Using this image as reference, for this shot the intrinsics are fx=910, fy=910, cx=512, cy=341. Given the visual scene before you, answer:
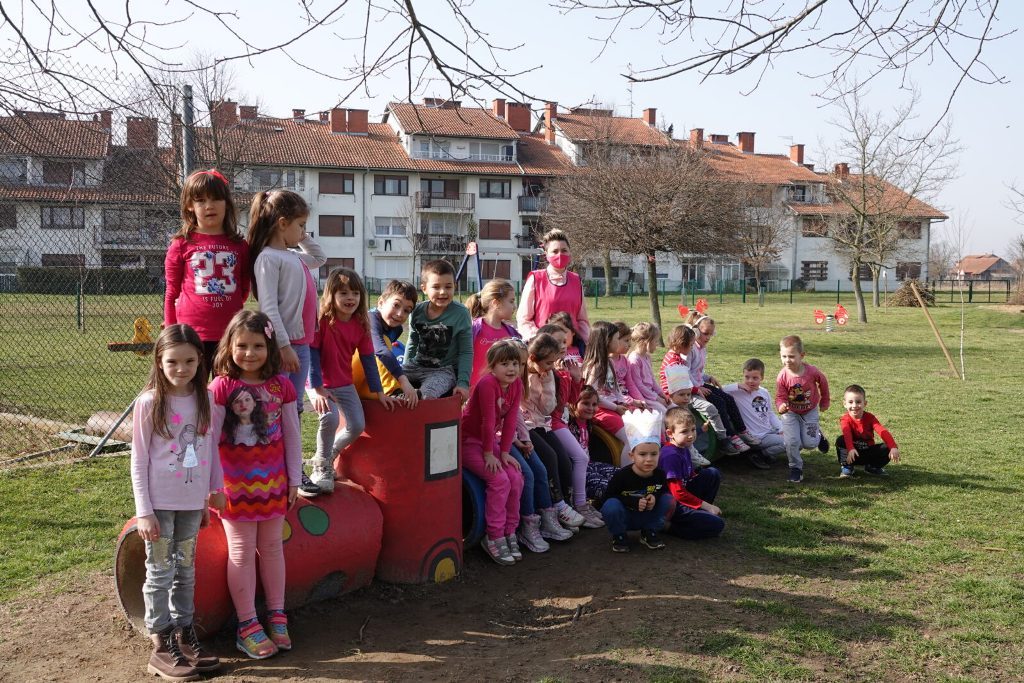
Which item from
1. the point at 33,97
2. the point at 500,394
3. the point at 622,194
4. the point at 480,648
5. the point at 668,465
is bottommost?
the point at 480,648

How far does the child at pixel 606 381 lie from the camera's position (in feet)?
24.1

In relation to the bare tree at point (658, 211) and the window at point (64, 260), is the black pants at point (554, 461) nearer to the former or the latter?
the window at point (64, 260)

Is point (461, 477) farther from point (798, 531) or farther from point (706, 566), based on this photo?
point (798, 531)

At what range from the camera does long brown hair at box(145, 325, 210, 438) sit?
12.8ft

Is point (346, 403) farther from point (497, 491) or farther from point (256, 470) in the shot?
point (497, 491)

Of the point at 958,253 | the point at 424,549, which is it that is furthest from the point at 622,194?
the point at 424,549

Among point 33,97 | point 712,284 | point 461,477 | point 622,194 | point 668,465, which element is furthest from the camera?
point 712,284

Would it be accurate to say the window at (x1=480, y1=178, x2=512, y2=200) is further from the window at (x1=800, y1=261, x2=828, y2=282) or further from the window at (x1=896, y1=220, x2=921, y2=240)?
the window at (x1=896, y1=220, x2=921, y2=240)

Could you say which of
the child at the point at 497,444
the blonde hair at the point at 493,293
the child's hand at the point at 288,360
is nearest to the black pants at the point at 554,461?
the child at the point at 497,444

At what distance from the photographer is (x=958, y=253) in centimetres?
2828

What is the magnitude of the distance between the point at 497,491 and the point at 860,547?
244 cm

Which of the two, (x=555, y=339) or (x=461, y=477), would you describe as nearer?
(x=461, y=477)

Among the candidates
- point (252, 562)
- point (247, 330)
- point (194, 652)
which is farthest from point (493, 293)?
point (194, 652)

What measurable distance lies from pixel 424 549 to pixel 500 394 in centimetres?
107
